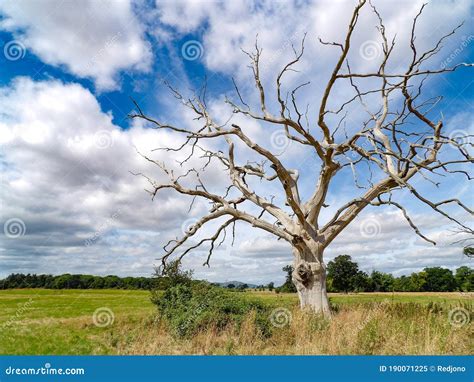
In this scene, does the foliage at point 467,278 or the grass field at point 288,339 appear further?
the foliage at point 467,278

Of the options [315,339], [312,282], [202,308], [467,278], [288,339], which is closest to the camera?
[315,339]

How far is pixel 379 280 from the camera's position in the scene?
82500 mm

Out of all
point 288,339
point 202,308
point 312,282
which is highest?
point 312,282

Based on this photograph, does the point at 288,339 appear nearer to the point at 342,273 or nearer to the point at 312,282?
the point at 312,282

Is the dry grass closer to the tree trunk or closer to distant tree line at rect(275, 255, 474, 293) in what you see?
the tree trunk

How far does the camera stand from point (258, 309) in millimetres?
12953

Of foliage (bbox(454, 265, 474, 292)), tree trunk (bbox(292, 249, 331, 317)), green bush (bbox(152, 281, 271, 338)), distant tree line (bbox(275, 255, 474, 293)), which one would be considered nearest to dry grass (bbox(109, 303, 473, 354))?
green bush (bbox(152, 281, 271, 338))

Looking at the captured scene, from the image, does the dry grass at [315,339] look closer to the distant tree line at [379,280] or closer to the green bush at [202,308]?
the green bush at [202,308]

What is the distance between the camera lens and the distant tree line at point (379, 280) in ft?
222

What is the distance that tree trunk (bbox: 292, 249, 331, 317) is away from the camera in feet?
44.8

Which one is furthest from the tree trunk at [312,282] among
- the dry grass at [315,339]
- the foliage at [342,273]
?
the foliage at [342,273]

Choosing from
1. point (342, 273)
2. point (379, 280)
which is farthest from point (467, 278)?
point (379, 280)

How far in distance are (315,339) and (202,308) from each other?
4.06 m

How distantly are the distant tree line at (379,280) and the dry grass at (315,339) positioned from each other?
4490cm
